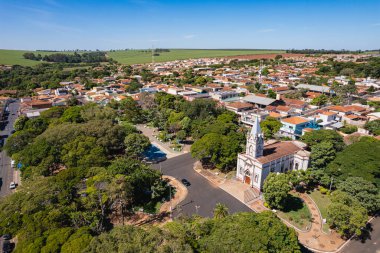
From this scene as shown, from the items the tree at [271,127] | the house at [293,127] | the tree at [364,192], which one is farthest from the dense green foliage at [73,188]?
the house at [293,127]

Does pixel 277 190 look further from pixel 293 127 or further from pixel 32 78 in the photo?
pixel 32 78

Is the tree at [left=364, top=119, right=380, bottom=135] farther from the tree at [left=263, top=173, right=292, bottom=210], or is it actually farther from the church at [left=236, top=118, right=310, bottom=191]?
the tree at [left=263, top=173, right=292, bottom=210]

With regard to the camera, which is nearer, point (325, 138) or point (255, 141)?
point (255, 141)

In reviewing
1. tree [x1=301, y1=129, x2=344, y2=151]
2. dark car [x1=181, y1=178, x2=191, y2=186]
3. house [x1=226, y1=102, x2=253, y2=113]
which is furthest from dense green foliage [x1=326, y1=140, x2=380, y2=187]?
house [x1=226, y1=102, x2=253, y2=113]

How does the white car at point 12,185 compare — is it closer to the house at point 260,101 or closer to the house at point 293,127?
the house at point 293,127

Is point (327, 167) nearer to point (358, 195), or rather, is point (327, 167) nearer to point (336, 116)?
point (358, 195)

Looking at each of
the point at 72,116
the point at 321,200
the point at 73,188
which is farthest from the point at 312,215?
the point at 72,116

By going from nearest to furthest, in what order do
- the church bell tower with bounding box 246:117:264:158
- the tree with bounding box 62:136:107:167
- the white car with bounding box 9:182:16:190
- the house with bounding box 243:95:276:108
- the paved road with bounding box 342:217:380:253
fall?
the paved road with bounding box 342:217:380:253
the church bell tower with bounding box 246:117:264:158
the tree with bounding box 62:136:107:167
the white car with bounding box 9:182:16:190
the house with bounding box 243:95:276:108
